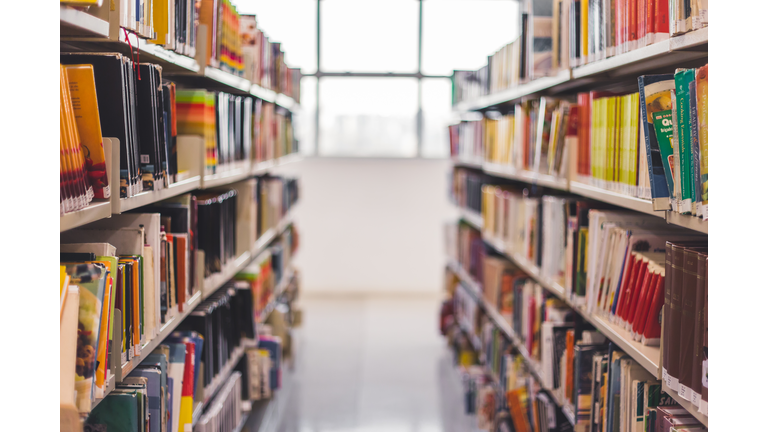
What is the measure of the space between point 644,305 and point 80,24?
1.35m

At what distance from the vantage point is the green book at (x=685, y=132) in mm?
1177

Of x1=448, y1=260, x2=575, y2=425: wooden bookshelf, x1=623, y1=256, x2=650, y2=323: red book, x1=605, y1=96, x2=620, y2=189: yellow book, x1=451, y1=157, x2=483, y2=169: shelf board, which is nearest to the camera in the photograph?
x1=623, y1=256, x2=650, y2=323: red book

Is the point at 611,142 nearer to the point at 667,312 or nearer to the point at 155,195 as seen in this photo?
the point at 667,312

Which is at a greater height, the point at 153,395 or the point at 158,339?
the point at 158,339

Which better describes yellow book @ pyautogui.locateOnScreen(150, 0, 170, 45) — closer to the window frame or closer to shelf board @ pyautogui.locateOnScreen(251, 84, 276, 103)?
shelf board @ pyautogui.locateOnScreen(251, 84, 276, 103)

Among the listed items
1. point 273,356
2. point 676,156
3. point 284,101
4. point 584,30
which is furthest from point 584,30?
point 284,101

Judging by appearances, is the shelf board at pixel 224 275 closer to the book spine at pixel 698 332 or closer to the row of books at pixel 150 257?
the row of books at pixel 150 257

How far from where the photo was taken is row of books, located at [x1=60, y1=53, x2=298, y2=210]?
112 centimetres

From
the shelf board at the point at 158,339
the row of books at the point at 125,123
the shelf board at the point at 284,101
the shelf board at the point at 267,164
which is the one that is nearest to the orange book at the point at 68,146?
the row of books at the point at 125,123

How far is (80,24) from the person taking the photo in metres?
1.12

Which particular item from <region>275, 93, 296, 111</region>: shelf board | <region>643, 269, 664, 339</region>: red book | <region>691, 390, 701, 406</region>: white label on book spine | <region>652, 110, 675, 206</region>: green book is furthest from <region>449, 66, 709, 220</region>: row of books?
<region>275, 93, 296, 111</region>: shelf board

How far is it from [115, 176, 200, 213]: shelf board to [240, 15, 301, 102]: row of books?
0.88 m

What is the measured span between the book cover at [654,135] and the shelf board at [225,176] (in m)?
1.31
